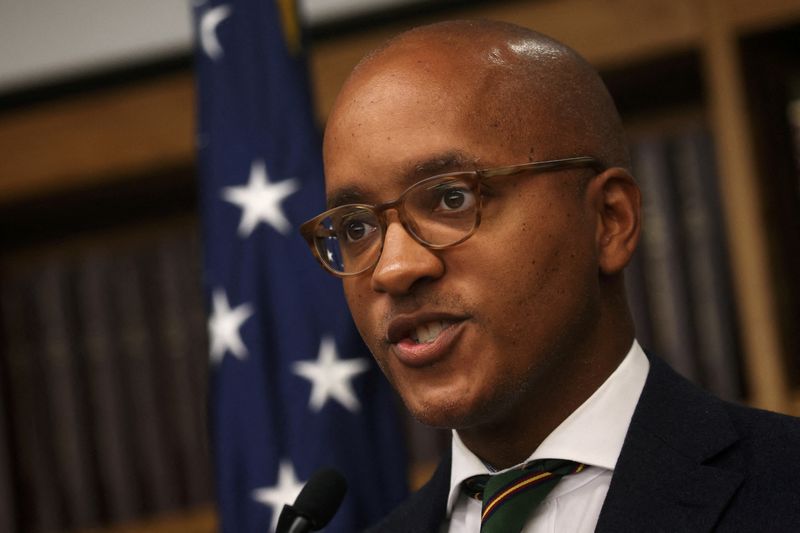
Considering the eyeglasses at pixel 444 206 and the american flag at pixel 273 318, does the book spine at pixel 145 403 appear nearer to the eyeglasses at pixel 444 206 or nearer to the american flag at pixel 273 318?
the american flag at pixel 273 318

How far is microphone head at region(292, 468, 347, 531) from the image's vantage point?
1358mm

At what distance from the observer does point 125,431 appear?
106 inches

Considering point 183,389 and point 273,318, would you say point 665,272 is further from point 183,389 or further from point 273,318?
point 183,389

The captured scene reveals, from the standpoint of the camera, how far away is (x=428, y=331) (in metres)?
1.30

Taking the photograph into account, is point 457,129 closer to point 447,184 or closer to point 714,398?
point 447,184

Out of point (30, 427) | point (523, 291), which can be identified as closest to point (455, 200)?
point (523, 291)

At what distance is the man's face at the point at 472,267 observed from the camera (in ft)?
4.20

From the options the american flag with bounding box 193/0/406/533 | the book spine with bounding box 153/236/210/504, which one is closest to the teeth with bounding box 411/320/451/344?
the american flag with bounding box 193/0/406/533

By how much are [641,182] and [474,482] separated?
1.15m

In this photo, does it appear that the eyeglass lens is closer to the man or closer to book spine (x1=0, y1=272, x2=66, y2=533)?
the man

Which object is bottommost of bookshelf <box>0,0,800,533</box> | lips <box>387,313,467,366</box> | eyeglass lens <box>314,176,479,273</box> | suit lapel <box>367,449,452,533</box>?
suit lapel <box>367,449,452,533</box>

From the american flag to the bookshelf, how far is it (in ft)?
1.01

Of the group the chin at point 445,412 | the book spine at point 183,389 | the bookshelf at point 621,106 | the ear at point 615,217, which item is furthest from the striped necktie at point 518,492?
the book spine at point 183,389

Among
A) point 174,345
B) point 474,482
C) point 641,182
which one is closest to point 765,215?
point 641,182
